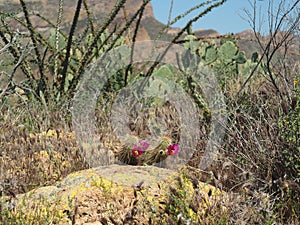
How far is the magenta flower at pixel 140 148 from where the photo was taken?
3691mm

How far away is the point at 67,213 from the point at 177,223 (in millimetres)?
609

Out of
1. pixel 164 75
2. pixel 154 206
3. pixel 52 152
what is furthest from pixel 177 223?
pixel 164 75

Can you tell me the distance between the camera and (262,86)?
186 inches

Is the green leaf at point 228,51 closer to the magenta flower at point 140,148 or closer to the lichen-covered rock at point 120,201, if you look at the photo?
the magenta flower at point 140,148

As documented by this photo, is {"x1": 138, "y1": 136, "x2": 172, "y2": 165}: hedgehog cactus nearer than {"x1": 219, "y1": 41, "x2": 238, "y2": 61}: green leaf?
Yes

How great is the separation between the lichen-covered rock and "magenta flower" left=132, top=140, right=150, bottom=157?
851 mm

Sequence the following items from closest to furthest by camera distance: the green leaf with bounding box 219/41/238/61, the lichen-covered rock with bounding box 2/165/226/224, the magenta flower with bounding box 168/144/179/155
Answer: the lichen-covered rock with bounding box 2/165/226/224 < the magenta flower with bounding box 168/144/179/155 < the green leaf with bounding box 219/41/238/61

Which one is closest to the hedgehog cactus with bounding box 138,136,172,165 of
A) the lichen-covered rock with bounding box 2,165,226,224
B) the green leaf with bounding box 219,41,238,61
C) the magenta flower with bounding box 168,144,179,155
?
the magenta flower with bounding box 168,144,179,155

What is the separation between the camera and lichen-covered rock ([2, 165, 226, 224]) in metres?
2.45

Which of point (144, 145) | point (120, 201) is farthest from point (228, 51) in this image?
point (120, 201)

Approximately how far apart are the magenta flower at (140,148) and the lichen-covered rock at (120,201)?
2.79ft

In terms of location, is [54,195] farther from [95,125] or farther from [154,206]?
[95,125]

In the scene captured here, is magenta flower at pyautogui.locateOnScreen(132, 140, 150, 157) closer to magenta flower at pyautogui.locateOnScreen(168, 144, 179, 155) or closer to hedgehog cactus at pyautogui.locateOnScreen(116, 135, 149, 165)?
hedgehog cactus at pyautogui.locateOnScreen(116, 135, 149, 165)

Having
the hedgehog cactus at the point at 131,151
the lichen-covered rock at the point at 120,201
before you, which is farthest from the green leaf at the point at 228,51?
the lichen-covered rock at the point at 120,201
